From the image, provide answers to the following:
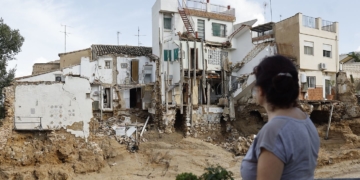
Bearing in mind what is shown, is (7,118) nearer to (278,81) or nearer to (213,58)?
(213,58)

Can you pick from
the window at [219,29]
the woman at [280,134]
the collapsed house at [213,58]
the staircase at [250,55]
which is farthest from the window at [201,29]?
the woman at [280,134]

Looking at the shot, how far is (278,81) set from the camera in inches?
83.0

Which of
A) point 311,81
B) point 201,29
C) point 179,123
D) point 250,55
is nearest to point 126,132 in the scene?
point 179,123

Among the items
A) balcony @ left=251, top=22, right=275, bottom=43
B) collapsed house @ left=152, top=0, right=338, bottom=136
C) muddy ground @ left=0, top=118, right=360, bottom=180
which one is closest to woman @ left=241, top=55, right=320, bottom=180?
muddy ground @ left=0, top=118, right=360, bottom=180

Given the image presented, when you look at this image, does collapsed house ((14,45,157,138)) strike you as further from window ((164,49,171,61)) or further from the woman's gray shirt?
the woman's gray shirt

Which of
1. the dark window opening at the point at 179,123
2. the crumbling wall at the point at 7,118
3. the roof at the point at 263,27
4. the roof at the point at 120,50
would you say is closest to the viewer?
the crumbling wall at the point at 7,118

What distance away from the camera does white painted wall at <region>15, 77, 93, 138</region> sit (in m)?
20.8

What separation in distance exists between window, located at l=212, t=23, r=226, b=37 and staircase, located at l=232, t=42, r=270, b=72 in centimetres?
337

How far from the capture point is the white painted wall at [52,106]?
20812mm

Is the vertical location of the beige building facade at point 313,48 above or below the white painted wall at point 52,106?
above

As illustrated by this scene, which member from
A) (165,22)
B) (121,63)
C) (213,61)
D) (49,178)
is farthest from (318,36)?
(49,178)

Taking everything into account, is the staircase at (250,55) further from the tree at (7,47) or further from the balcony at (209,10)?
the tree at (7,47)

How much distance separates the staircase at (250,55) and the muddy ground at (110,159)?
792 cm

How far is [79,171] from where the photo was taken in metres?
19.8
